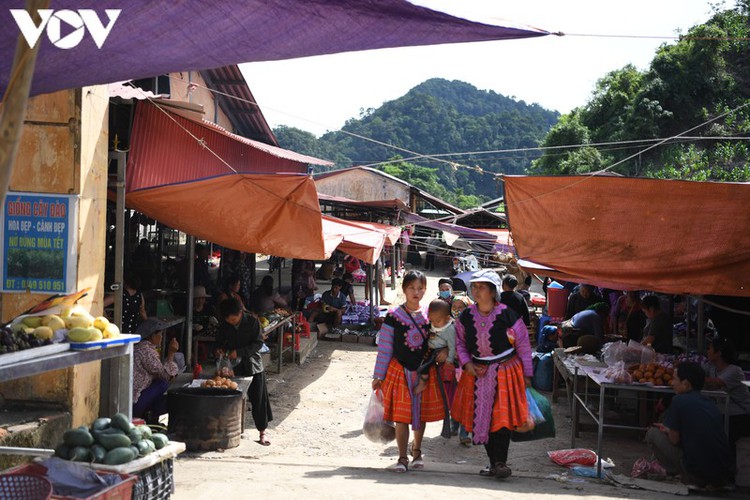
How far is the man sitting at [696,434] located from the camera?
6.50m

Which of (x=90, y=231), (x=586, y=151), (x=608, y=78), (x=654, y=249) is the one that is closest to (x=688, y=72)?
(x=586, y=151)

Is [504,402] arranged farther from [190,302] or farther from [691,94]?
[691,94]

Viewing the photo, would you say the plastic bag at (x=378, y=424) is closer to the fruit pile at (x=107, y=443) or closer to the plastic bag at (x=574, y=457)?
the plastic bag at (x=574, y=457)

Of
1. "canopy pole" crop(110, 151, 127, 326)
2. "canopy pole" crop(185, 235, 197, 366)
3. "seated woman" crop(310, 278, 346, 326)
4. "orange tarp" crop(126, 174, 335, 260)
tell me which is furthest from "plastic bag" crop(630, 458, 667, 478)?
"seated woman" crop(310, 278, 346, 326)

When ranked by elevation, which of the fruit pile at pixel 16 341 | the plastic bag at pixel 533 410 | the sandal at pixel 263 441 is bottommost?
the sandal at pixel 263 441

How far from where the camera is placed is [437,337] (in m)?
6.82

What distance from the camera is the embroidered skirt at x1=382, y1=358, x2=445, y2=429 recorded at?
6727mm

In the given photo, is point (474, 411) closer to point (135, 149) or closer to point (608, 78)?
point (135, 149)

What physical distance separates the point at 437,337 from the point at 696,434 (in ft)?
7.36

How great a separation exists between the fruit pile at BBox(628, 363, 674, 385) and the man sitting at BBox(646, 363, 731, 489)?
1.77 feet

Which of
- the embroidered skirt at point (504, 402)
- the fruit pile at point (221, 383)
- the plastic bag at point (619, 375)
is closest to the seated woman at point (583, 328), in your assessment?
the plastic bag at point (619, 375)

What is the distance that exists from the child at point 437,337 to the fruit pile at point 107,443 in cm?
262

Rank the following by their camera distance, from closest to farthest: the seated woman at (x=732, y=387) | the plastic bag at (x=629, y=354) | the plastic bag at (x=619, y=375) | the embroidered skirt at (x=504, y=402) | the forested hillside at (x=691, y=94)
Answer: the embroidered skirt at (x=504, y=402), the seated woman at (x=732, y=387), the plastic bag at (x=619, y=375), the plastic bag at (x=629, y=354), the forested hillside at (x=691, y=94)

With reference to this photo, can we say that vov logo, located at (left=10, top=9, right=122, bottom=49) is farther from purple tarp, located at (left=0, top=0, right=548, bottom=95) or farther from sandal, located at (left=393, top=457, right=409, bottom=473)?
sandal, located at (left=393, top=457, right=409, bottom=473)
